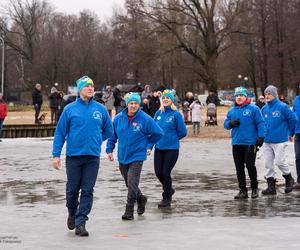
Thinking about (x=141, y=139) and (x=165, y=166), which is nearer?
(x=141, y=139)

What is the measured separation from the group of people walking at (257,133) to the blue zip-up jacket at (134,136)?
6.85 ft

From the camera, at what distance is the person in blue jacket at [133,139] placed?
10078 millimetres

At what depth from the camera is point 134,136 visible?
33.3 feet

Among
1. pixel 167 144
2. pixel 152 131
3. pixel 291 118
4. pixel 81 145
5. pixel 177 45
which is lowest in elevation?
pixel 167 144

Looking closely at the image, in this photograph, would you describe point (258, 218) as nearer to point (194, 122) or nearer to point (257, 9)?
point (194, 122)

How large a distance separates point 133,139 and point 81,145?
54.6 inches

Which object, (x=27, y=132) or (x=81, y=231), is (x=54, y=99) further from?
(x=81, y=231)

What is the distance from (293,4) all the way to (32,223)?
222 feet

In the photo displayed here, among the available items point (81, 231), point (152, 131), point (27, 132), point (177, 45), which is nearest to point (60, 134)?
point (81, 231)

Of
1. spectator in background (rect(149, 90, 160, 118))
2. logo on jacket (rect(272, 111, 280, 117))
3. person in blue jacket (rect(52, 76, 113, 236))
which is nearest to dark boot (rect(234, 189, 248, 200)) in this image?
logo on jacket (rect(272, 111, 280, 117))

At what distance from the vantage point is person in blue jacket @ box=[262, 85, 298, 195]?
41.3ft

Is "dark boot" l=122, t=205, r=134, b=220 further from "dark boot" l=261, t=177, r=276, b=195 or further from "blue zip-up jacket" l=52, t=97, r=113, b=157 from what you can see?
"dark boot" l=261, t=177, r=276, b=195

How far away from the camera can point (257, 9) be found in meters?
70.8

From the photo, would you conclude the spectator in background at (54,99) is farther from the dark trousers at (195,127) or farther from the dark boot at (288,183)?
the dark boot at (288,183)
